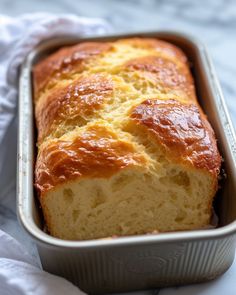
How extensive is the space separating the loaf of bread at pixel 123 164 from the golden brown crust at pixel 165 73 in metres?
0.10

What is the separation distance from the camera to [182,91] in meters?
2.24

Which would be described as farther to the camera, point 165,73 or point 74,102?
point 165,73

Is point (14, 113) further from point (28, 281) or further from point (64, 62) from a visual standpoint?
point (28, 281)

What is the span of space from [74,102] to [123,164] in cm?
40

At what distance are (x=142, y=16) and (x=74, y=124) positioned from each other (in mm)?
1485

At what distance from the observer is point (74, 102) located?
2.12m

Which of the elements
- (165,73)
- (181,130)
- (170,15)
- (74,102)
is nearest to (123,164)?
(181,130)

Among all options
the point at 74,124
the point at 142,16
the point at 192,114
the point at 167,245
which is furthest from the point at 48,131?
the point at 142,16

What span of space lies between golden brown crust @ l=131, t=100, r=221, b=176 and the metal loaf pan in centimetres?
10

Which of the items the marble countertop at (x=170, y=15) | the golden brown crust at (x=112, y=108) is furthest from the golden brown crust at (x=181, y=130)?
the marble countertop at (x=170, y=15)

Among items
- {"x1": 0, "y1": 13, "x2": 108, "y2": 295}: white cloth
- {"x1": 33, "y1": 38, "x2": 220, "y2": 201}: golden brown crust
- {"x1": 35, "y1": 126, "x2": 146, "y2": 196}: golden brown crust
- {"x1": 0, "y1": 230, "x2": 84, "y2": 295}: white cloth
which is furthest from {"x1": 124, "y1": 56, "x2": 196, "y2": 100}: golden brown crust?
{"x1": 0, "y1": 230, "x2": 84, "y2": 295}: white cloth

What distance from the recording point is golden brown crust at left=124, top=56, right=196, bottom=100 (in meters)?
2.23

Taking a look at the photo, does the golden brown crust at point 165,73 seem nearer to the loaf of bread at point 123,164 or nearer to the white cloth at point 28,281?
the loaf of bread at point 123,164

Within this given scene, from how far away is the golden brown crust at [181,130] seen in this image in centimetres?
190
